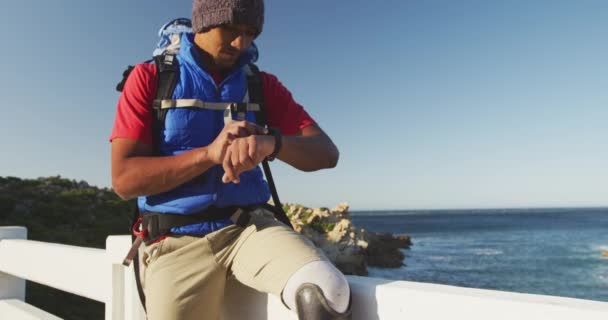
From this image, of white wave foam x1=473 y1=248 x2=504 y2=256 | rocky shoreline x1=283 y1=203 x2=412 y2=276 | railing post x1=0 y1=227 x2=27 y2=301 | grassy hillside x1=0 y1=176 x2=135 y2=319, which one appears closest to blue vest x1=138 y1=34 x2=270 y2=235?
railing post x1=0 y1=227 x2=27 y2=301

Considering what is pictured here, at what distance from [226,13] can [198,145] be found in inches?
21.8

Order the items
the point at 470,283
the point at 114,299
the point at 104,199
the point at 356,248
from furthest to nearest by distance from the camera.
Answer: the point at 470,283 → the point at 104,199 → the point at 356,248 → the point at 114,299

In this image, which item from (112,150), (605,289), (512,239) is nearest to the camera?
(112,150)

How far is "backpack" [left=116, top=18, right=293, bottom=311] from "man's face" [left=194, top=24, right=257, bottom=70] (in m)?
0.12

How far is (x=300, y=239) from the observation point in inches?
62.8

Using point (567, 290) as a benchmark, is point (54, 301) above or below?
above

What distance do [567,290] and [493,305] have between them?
39996 millimetres

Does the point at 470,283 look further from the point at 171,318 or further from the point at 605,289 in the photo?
the point at 171,318

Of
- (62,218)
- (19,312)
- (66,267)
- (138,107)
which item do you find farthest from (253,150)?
(62,218)

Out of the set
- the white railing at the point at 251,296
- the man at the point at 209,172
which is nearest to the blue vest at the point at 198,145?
the man at the point at 209,172

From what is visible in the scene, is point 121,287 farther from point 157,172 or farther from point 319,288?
point 319,288

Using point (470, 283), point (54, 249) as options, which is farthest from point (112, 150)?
point (470, 283)

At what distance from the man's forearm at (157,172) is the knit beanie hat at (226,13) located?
2.00 feet

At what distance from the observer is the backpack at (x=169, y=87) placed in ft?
5.95
